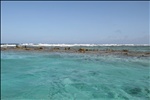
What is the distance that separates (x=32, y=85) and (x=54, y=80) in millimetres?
1847

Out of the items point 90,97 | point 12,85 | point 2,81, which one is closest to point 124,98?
point 90,97

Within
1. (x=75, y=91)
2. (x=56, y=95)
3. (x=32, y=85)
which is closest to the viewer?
(x=56, y=95)

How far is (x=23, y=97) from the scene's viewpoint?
9.56 m

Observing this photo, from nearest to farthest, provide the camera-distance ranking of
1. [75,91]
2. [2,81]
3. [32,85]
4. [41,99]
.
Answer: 1. [41,99]
2. [75,91]
3. [32,85]
4. [2,81]

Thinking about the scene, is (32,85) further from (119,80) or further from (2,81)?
(119,80)

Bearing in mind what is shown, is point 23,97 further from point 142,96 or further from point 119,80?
point 119,80

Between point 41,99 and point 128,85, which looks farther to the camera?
point 128,85

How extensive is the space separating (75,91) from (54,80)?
2.85m

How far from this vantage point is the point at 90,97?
32.0 ft

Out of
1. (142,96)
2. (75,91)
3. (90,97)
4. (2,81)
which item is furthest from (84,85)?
(2,81)

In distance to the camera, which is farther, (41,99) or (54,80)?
(54,80)

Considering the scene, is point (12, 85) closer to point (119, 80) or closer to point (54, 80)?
point (54, 80)

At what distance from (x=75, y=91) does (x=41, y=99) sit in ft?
6.89

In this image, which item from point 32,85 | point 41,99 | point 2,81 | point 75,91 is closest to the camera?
point 41,99
